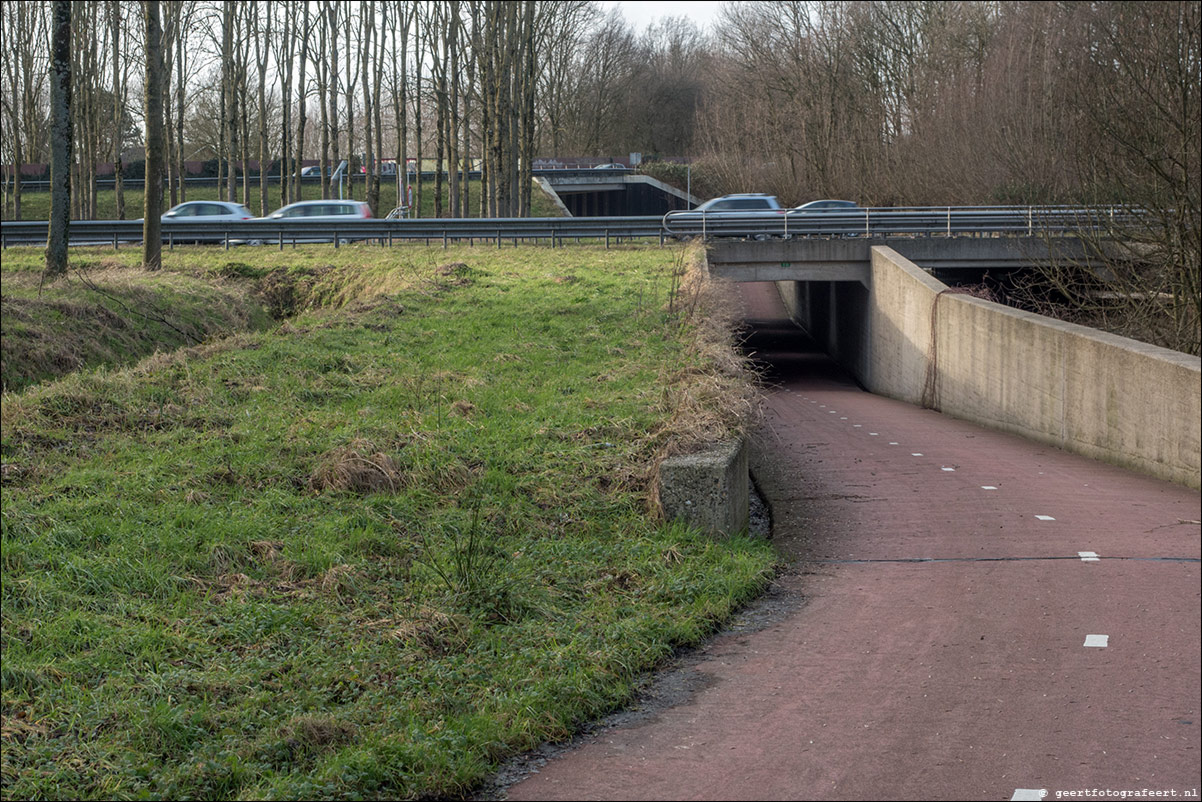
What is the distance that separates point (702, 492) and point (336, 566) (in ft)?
9.42

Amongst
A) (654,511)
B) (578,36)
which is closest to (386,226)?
(654,511)

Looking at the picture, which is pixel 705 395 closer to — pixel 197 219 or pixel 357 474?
pixel 357 474

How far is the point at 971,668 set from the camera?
500 centimetres

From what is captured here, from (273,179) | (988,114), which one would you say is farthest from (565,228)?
(273,179)

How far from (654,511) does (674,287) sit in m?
12.2

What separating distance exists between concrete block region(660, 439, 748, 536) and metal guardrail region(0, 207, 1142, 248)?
2143cm

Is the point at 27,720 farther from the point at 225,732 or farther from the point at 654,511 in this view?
the point at 654,511

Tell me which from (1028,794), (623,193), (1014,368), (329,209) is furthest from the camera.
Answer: (623,193)

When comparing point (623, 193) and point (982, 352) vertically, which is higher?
point (623, 193)

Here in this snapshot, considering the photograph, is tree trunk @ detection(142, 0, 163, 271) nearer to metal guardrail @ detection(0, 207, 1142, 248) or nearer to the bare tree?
the bare tree


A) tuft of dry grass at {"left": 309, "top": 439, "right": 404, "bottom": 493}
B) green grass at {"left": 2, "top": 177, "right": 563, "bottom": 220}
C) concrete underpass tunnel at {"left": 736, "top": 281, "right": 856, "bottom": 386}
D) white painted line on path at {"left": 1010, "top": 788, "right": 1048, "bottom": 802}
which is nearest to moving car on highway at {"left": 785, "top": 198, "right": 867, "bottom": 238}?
concrete underpass tunnel at {"left": 736, "top": 281, "right": 856, "bottom": 386}

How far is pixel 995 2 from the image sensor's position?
29016mm

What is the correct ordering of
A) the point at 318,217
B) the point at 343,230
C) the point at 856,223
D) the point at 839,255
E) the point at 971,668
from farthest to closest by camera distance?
the point at 318,217 → the point at 343,230 → the point at 856,223 → the point at 839,255 → the point at 971,668

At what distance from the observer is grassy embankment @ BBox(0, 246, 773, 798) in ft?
16.2
